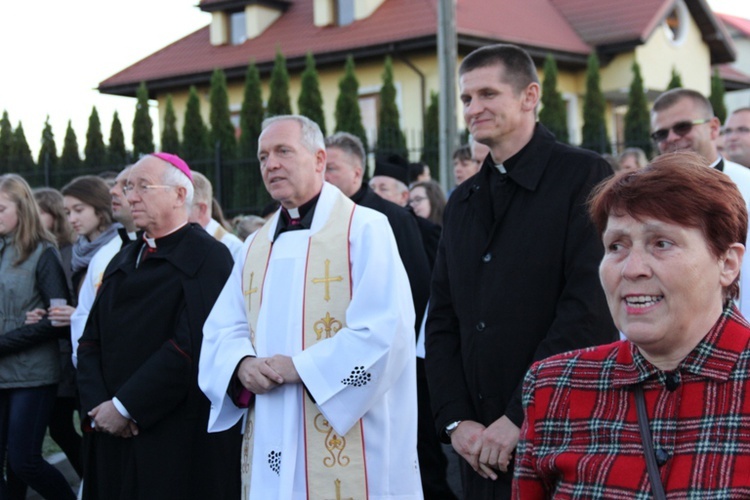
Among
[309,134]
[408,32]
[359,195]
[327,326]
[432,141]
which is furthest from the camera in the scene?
[408,32]

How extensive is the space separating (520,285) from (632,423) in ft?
4.39

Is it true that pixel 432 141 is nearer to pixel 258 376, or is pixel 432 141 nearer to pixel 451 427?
pixel 258 376

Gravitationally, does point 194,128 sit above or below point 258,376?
above

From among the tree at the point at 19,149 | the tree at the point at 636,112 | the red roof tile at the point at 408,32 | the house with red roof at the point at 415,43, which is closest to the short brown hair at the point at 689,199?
the tree at the point at 636,112

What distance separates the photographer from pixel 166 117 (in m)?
23.7

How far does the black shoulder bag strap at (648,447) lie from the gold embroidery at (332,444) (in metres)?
2.19

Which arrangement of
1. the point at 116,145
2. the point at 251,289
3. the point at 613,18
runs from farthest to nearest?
the point at 613,18, the point at 116,145, the point at 251,289

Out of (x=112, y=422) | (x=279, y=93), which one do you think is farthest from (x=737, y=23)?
(x=112, y=422)

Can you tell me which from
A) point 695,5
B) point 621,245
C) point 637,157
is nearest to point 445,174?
point 637,157

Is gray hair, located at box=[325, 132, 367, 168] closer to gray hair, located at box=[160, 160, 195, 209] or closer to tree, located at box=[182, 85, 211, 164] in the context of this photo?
gray hair, located at box=[160, 160, 195, 209]

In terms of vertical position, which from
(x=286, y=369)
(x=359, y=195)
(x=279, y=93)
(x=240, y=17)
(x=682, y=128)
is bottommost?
(x=286, y=369)

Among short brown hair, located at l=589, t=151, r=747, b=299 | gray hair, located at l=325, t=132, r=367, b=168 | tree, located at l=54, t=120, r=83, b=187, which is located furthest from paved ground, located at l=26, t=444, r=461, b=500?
tree, located at l=54, t=120, r=83, b=187

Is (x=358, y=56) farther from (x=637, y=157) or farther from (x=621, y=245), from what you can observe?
(x=621, y=245)

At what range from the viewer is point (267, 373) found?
4418mm
